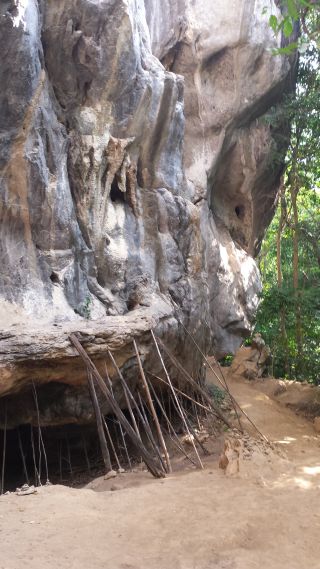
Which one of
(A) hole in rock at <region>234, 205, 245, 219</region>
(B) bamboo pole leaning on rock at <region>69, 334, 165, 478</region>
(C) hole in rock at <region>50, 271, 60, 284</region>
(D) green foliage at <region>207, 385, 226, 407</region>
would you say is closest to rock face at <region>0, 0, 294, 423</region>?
(C) hole in rock at <region>50, 271, 60, 284</region>

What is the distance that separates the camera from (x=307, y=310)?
12.7 m

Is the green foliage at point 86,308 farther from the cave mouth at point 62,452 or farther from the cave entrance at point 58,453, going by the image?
the cave entrance at point 58,453

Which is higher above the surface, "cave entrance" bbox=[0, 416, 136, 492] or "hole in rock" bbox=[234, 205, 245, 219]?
"hole in rock" bbox=[234, 205, 245, 219]

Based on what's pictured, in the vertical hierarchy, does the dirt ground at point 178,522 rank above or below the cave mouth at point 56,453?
above

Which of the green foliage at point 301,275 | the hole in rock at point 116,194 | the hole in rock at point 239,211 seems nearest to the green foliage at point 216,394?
the green foliage at point 301,275

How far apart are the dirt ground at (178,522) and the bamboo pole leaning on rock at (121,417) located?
0.56ft

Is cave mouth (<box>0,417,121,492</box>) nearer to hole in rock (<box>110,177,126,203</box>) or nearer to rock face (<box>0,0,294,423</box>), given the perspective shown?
rock face (<box>0,0,294,423</box>)

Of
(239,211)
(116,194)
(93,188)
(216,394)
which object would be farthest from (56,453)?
(239,211)

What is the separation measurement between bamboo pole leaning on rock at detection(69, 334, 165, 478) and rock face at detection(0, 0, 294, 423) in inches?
6.2

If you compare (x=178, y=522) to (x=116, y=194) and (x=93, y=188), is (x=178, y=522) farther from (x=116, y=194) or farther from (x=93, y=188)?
(x=116, y=194)

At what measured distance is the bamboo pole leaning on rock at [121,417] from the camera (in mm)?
6250

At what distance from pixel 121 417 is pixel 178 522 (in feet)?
6.66

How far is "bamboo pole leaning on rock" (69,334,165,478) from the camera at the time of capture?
6250 mm

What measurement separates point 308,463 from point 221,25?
11.5 meters
